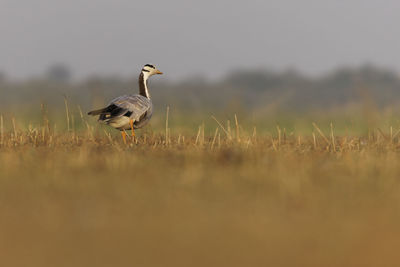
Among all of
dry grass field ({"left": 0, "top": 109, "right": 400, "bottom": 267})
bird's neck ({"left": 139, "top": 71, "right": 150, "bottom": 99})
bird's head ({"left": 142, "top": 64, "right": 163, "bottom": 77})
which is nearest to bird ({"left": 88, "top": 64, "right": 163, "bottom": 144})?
bird's neck ({"left": 139, "top": 71, "right": 150, "bottom": 99})

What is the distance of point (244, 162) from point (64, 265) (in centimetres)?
311

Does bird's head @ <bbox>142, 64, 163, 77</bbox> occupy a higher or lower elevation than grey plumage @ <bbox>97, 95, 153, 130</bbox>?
higher

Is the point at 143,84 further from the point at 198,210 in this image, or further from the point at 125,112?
the point at 198,210

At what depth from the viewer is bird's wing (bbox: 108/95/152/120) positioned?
828 cm

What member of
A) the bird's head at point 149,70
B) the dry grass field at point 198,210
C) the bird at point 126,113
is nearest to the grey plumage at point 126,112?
the bird at point 126,113

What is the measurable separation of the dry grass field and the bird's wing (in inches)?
84.0

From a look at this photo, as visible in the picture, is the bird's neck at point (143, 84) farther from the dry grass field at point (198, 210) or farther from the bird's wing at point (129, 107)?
the dry grass field at point (198, 210)

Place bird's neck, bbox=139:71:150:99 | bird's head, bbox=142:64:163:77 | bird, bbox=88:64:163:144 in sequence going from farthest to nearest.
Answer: bird's head, bbox=142:64:163:77
bird's neck, bbox=139:71:150:99
bird, bbox=88:64:163:144

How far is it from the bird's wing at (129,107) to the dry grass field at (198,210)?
7.00 feet

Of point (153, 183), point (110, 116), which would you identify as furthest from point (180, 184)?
point (110, 116)

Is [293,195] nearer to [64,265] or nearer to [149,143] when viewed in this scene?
[64,265]

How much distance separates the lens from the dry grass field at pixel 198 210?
3.16m

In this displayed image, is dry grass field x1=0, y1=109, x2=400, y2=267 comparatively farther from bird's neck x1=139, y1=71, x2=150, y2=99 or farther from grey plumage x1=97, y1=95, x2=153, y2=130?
bird's neck x1=139, y1=71, x2=150, y2=99

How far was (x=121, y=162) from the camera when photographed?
5.68 metres
